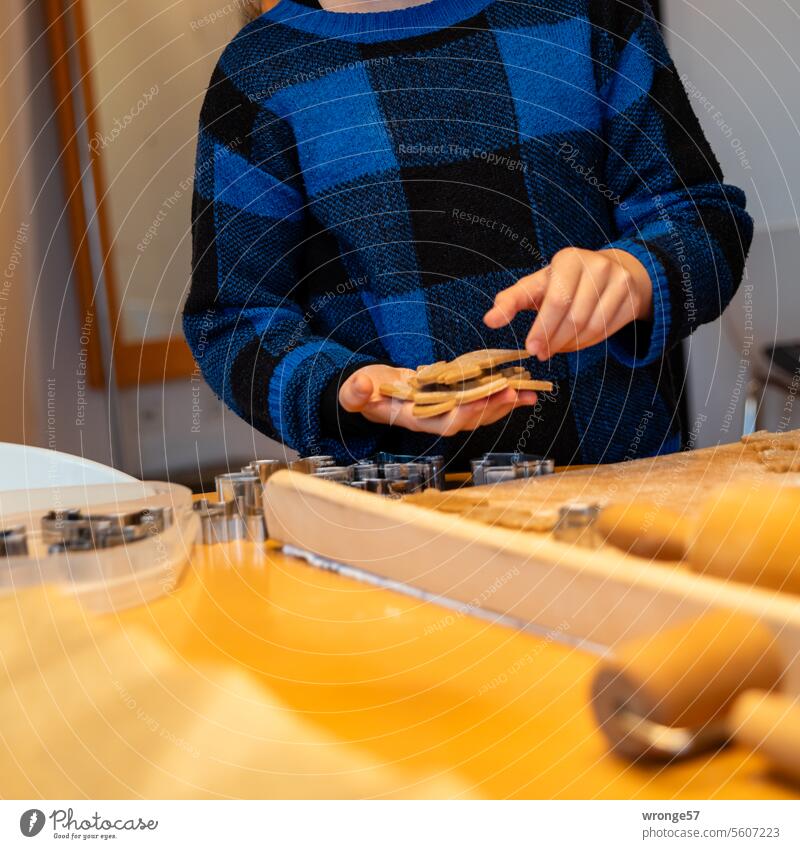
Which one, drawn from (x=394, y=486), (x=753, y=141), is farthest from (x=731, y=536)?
(x=753, y=141)

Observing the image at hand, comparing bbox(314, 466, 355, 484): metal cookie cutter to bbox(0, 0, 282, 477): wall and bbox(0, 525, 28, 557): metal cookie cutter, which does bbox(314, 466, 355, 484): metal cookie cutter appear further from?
bbox(0, 0, 282, 477): wall

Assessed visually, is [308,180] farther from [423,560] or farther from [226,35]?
[226,35]

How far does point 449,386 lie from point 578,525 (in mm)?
223

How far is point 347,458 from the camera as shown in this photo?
2.37ft

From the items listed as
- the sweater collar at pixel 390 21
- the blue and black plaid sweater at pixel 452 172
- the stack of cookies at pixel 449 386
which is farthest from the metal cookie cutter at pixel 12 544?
the sweater collar at pixel 390 21

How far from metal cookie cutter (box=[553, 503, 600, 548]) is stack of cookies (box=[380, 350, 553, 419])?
189 millimetres

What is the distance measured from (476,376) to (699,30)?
50.4 inches

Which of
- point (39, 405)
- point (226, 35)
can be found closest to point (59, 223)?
point (39, 405)

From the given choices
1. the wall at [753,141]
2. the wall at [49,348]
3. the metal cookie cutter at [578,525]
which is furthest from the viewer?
the wall at [49,348]

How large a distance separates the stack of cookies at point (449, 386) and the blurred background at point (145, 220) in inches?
43.3

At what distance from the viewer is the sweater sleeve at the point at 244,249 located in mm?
707

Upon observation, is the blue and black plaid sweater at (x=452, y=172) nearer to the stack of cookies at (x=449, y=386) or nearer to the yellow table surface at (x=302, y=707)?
the stack of cookies at (x=449, y=386)

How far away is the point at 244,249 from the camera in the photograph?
740 mm

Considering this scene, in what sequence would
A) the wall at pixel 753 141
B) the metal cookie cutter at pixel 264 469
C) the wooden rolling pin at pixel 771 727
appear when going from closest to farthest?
1. the wooden rolling pin at pixel 771 727
2. the metal cookie cutter at pixel 264 469
3. the wall at pixel 753 141
